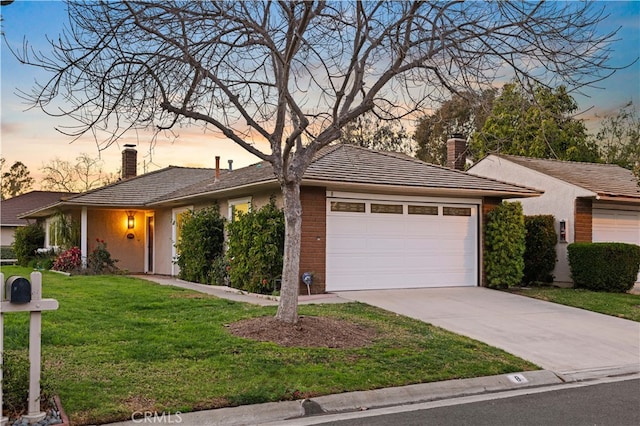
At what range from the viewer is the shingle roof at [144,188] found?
69.6ft

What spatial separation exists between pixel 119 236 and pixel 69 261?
2.59 m

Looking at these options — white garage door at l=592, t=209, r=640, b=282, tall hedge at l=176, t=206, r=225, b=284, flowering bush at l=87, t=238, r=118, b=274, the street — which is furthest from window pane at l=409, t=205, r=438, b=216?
flowering bush at l=87, t=238, r=118, b=274

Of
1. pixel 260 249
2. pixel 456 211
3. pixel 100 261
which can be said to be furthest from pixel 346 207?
pixel 100 261

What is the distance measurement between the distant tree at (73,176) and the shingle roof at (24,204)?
7.64ft

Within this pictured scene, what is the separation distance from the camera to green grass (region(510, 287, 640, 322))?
39.6 feet

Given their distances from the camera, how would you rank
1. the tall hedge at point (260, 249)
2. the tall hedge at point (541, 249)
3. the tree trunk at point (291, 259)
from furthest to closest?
1. the tall hedge at point (541, 249)
2. the tall hedge at point (260, 249)
3. the tree trunk at point (291, 259)

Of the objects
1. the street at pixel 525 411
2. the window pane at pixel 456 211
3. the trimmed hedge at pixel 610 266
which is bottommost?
the street at pixel 525 411

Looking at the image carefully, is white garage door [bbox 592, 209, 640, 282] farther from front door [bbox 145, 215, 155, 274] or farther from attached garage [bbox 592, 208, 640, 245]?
front door [bbox 145, 215, 155, 274]

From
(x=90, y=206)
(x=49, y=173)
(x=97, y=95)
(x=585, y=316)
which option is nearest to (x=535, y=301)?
(x=585, y=316)

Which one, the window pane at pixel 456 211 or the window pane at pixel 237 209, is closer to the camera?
the window pane at pixel 456 211

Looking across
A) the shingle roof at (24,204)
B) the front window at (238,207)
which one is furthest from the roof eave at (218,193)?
the shingle roof at (24,204)

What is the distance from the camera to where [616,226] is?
1788 cm

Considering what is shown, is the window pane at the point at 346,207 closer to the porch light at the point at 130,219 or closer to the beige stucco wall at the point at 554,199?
the beige stucco wall at the point at 554,199

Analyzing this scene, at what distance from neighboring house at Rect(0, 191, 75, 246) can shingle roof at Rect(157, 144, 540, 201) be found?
2559cm
